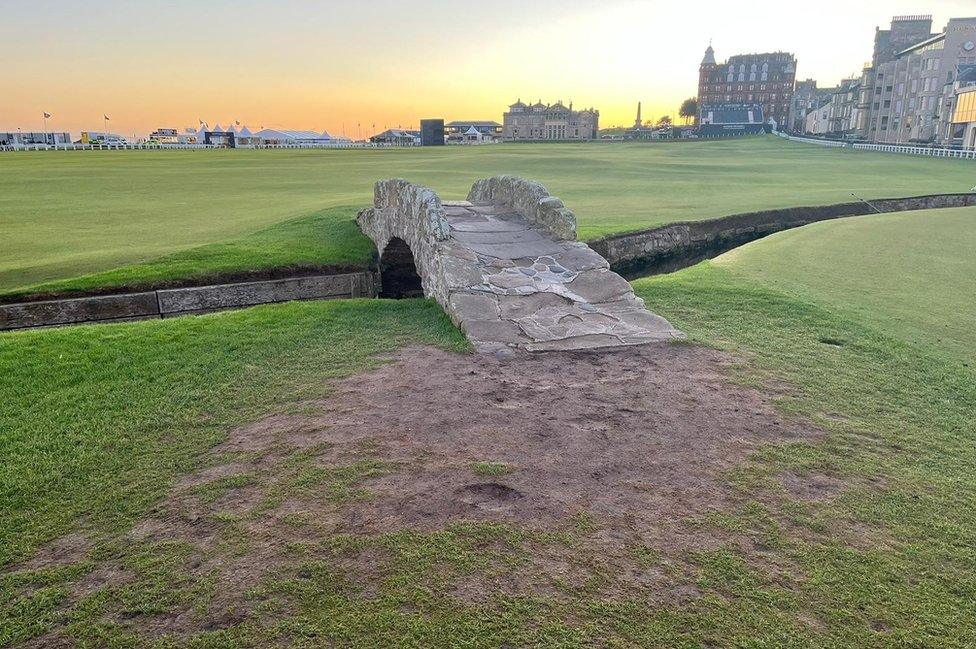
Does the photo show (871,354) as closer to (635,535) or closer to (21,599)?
(635,535)

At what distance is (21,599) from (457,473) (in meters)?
2.85

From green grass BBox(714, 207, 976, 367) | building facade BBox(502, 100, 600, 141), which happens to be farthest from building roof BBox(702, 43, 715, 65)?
green grass BBox(714, 207, 976, 367)

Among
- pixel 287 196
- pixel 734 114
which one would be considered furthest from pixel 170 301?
pixel 734 114

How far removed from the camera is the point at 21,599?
12.1 feet

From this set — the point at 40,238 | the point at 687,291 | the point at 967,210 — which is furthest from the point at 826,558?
the point at 967,210

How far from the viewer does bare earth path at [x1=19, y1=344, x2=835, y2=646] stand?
12.3 ft

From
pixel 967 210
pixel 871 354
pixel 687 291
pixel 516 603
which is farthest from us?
pixel 967 210

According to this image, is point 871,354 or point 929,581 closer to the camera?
point 929,581

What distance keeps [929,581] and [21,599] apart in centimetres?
538

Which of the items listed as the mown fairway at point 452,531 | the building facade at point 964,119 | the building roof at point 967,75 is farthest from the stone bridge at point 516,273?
the building roof at point 967,75

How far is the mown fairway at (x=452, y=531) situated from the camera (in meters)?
3.45

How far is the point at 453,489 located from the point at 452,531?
540mm

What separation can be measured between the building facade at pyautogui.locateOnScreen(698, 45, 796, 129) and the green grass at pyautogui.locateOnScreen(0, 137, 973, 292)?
342 feet

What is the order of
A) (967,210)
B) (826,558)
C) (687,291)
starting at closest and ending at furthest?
1. (826,558)
2. (687,291)
3. (967,210)
